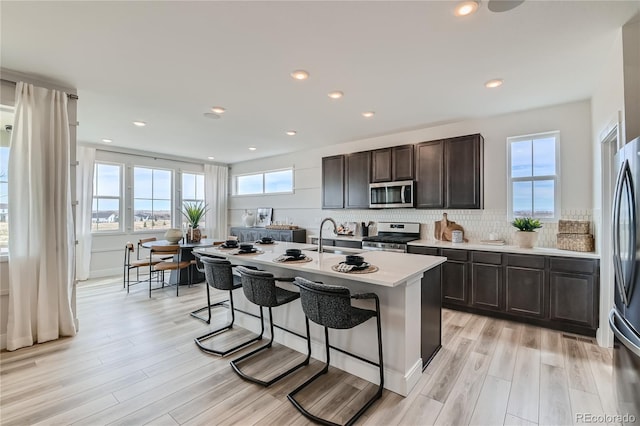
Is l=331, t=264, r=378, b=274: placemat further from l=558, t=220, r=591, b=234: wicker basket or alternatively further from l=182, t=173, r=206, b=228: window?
l=182, t=173, r=206, b=228: window

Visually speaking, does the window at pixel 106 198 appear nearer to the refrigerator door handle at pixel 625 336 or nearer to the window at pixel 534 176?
the window at pixel 534 176

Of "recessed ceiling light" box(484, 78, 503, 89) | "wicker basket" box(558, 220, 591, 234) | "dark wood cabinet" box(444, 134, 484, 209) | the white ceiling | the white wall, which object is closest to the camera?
the white ceiling

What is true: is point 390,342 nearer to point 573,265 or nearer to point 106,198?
point 573,265

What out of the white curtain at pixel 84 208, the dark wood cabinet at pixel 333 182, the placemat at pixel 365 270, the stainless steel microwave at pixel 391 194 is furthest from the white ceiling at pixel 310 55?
the white curtain at pixel 84 208

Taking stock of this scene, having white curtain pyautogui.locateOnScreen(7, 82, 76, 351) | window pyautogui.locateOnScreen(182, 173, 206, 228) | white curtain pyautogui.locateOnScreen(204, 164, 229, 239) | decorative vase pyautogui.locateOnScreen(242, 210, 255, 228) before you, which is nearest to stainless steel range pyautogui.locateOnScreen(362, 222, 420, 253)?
decorative vase pyautogui.locateOnScreen(242, 210, 255, 228)

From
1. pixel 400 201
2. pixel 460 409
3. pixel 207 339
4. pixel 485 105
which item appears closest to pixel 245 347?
pixel 207 339

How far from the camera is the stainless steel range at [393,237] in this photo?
14.0ft

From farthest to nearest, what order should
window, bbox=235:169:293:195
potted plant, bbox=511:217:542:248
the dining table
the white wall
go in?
1. window, bbox=235:169:293:195
2. the dining table
3. potted plant, bbox=511:217:542:248
4. the white wall

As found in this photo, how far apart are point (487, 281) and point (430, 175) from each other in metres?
1.70

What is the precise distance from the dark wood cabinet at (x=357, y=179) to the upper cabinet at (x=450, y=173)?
0.93m

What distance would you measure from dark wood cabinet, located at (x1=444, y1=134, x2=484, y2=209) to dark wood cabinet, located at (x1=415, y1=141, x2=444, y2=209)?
7 centimetres

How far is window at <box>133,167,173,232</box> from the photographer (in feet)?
21.0

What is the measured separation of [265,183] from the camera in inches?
288

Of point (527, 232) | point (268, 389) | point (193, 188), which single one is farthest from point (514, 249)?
point (193, 188)
